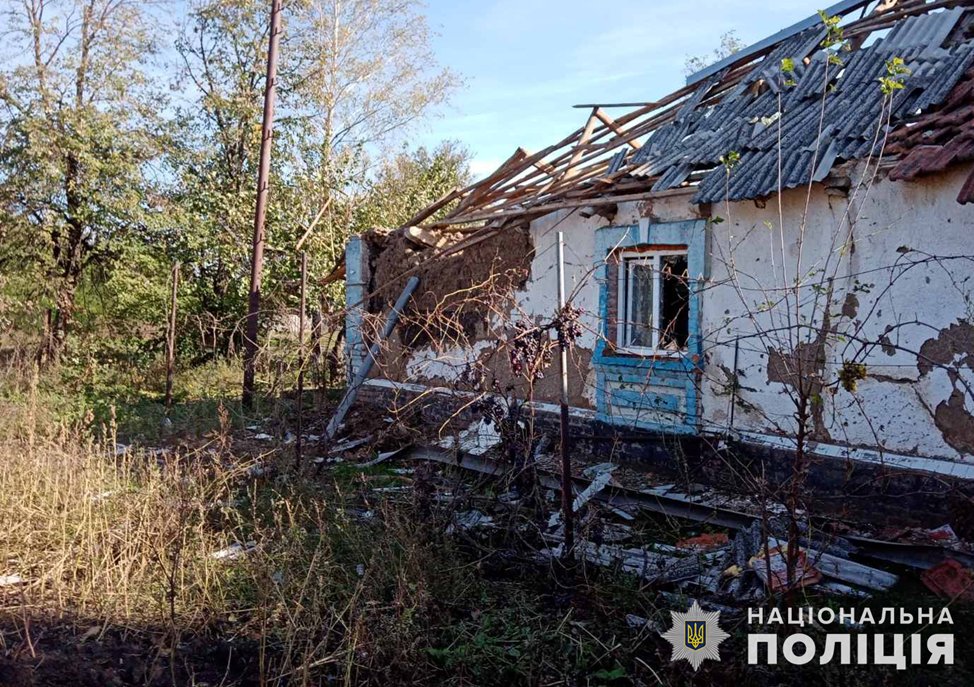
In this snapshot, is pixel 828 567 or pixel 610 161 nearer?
pixel 828 567

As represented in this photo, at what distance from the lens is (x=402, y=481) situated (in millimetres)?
7711

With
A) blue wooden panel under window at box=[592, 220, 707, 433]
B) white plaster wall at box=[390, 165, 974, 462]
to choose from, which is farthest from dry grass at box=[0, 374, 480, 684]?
blue wooden panel under window at box=[592, 220, 707, 433]

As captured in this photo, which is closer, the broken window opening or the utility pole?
the broken window opening

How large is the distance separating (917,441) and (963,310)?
1035 millimetres

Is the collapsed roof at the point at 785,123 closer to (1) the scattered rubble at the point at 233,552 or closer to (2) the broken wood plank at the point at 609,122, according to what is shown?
(2) the broken wood plank at the point at 609,122

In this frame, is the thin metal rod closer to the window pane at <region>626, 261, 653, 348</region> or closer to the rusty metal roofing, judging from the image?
the window pane at <region>626, 261, 653, 348</region>

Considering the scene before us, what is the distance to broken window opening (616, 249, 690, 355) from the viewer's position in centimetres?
760

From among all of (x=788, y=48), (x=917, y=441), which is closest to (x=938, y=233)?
(x=917, y=441)

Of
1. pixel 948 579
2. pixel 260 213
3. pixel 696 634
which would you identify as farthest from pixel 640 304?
pixel 260 213

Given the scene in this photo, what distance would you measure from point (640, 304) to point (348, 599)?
15.5 ft

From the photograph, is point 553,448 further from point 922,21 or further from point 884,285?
point 922,21

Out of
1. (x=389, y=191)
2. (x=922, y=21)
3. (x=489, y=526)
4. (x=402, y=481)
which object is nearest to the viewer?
(x=489, y=526)

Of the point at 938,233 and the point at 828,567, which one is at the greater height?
the point at 938,233

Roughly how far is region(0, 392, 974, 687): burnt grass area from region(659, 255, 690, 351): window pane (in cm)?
226
